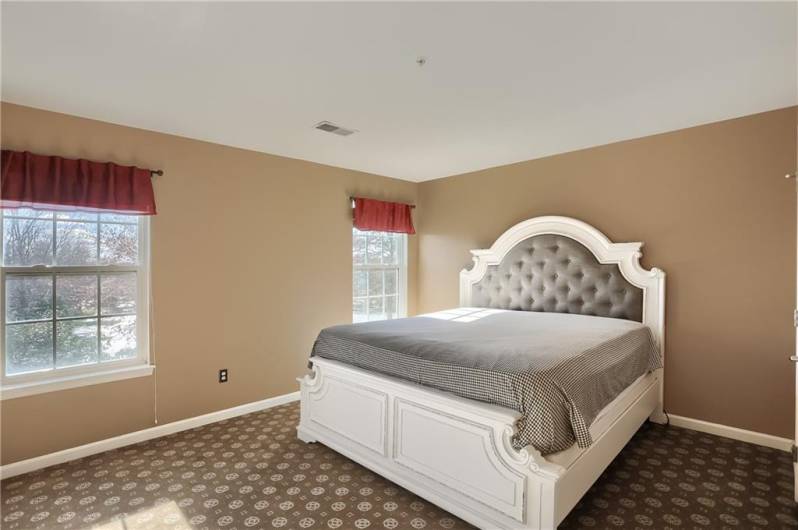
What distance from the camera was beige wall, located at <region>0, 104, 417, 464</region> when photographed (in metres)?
2.69

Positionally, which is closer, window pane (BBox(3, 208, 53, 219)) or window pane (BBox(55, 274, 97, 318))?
window pane (BBox(3, 208, 53, 219))

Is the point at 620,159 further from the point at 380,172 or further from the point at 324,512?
the point at 324,512

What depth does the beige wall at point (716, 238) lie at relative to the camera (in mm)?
2730

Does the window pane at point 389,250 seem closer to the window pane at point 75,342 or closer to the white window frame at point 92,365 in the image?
the white window frame at point 92,365

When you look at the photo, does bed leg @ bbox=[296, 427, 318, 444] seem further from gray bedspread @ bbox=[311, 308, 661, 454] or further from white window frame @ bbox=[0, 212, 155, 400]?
white window frame @ bbox=[0, 212, 155, 400]

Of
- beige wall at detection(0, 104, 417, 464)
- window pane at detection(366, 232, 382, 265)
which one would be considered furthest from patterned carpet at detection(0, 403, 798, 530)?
window pane at detection(366, 232, 382, 265)

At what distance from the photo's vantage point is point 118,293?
2.96 m

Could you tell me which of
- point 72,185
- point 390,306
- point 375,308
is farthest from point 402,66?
point 390,306

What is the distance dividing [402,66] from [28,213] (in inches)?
98.8

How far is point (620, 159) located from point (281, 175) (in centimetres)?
292

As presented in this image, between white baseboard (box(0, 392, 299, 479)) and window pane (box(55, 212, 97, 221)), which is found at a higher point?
window pane (box(55, 212, 97, 221))

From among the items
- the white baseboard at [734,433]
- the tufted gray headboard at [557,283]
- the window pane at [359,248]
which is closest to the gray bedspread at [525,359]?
the tufted gray headboard at [557,283]

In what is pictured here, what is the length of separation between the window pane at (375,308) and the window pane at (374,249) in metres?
0.41

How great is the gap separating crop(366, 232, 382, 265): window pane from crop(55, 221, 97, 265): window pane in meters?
2.49
